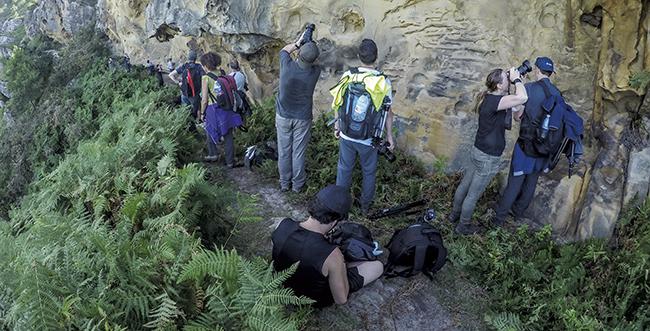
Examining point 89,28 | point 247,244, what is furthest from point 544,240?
point 89,28

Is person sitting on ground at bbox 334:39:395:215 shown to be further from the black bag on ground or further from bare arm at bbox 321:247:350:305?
bare arm at bbox 321:247:350:305

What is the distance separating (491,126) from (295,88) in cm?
254

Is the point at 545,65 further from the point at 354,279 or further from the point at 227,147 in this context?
the point at 227,147

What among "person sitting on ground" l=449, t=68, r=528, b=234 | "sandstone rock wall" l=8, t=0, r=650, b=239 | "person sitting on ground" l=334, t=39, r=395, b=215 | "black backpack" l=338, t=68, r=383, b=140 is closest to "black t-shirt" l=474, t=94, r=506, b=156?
"person sitting on ground" l=449, t=68, r=528, b=234

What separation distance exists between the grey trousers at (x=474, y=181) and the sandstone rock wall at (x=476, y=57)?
1.27 meters

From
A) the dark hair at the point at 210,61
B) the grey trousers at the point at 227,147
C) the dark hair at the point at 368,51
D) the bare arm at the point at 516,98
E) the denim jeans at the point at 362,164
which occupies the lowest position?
the grey trousers at the point at 227,147

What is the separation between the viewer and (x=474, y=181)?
5.75m

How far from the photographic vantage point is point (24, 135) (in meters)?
19.3

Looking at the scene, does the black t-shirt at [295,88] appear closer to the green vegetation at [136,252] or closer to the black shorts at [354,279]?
the green vegetation at [136,252]

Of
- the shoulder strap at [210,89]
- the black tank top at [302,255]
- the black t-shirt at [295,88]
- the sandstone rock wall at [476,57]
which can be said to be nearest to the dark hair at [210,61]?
the shoulder strap at [210,89]

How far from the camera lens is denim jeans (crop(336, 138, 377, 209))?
5.92 meters

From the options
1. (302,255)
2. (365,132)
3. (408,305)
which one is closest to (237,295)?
(302,255)

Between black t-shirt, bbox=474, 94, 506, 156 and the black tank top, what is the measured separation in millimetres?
2526

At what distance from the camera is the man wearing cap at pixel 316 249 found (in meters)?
3.94
